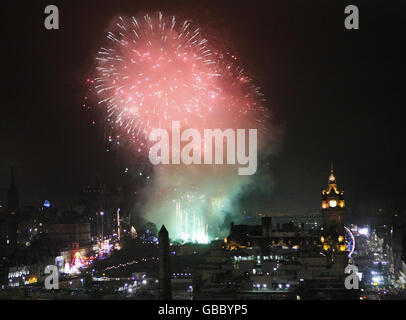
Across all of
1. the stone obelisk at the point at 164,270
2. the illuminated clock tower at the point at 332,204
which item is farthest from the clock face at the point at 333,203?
the stone obelisk at the point at 164,270

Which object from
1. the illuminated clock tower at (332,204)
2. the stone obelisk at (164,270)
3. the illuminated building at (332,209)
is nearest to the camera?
the stone obelisk at (164,270)

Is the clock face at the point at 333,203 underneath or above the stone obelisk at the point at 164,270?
above

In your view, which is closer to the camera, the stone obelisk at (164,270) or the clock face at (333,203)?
the stone obelisk at (164,270)

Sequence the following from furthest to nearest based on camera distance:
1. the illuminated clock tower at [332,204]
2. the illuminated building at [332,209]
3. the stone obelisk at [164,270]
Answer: the illuminated clock tower at [332,204] → the illuminated building at [332,209] → the stone obelisk at [164,270]

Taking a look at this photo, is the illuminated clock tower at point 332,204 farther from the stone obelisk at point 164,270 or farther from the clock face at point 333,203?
the stone obelisk at point 164,270

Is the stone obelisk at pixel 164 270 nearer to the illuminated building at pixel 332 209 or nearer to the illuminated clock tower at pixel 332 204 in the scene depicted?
the illuminated building at pixel 332 209
